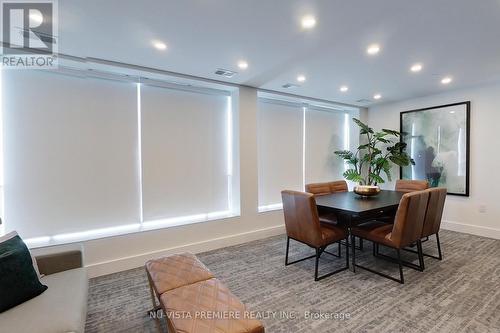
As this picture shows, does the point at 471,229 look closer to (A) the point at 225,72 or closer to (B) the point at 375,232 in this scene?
(B) the point at 375,232

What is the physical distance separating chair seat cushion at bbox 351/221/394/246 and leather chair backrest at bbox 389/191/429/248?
0.08 meters

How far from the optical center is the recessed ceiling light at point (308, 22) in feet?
6.77

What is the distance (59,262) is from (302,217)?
2.32 m

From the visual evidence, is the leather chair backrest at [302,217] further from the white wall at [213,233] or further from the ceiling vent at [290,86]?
the ceiling vent at [290,86]

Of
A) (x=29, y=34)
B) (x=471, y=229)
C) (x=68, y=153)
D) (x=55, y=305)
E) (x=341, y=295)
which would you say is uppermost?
(x=29, y=34)

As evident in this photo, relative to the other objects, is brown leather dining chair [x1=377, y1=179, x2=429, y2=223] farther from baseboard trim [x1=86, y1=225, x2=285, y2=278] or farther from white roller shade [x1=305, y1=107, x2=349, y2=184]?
baseboard trim [x1=86, y1=225, x2=285, y2=278]


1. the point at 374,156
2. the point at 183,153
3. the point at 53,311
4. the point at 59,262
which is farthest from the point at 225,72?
the point at 374,156

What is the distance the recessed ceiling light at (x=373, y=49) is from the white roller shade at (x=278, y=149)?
2083 millimetres

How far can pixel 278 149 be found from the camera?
4746mm

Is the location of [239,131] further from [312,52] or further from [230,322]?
[230,322]

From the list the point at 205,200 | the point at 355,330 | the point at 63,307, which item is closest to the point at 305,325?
the point at 355,330

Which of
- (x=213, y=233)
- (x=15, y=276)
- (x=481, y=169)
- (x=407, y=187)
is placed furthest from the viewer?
(x=481, y=169)

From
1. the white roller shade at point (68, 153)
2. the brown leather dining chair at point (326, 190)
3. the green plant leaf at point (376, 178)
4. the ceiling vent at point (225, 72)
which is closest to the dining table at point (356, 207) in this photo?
the brown leather dining chair at point (326, 190)

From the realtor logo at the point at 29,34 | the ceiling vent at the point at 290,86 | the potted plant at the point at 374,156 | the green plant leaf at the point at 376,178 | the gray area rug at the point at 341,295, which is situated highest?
the ceiling vent at the point at 290,86
